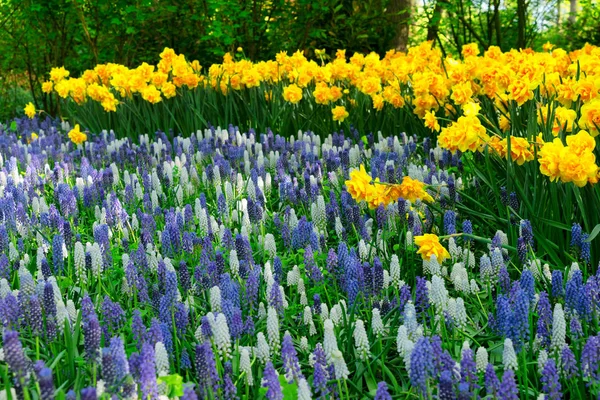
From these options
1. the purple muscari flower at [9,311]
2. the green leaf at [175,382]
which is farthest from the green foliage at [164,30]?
the green leaf at [175,382]

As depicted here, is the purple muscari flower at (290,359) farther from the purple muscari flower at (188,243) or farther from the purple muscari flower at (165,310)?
the purple muscari flower at (188,243)

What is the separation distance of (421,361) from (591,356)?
47 cm

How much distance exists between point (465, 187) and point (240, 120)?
9.93ft

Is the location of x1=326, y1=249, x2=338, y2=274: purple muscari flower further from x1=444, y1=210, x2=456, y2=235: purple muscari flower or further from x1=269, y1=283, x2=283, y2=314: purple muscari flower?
x1=444, y1=210, x2=456, y2=235: purple muscari flower

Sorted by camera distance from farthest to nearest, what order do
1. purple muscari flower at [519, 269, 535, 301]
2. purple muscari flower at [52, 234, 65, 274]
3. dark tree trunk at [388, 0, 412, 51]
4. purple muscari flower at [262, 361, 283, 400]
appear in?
dark tree trunk at [388, 0, 412, 51], purple muscari flower at [52, 234, 65, 274], purple muscari flower at [519, 269, 535, 301], purple muscari flower at [262, 361, 283, 400]

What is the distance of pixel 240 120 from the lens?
6348 mm

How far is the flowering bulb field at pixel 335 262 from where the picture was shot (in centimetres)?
193

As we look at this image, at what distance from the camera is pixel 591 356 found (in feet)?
6.07

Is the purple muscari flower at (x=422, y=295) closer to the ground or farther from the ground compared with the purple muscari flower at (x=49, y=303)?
closer to the ground

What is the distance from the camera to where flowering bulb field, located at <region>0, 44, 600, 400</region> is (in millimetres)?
1931

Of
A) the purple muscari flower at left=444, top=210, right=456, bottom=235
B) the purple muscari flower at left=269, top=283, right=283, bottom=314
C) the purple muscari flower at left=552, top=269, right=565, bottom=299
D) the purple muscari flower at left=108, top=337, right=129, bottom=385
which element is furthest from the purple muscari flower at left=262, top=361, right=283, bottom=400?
the purple muscari flower at left=444, top=210, right=456, bottom=235

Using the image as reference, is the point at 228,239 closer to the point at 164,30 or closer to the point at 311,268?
the point at 311,268

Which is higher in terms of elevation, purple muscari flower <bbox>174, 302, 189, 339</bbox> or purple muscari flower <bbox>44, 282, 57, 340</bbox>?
purple muscari flower <bbox>44, 282, 57, 340</bbox>

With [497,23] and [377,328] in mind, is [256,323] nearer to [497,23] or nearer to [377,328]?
[377,328]
